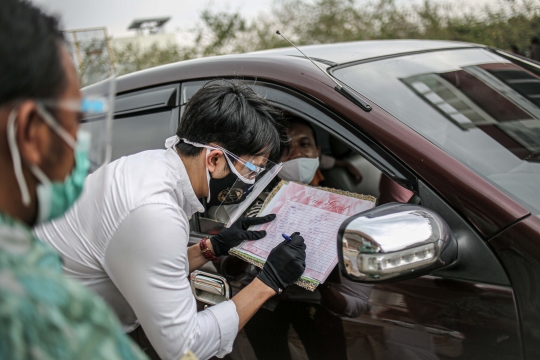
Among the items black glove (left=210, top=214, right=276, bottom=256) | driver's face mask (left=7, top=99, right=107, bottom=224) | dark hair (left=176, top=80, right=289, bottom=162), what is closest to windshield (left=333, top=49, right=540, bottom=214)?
dark hair (left=176, top=80, right=289, bottom=162)

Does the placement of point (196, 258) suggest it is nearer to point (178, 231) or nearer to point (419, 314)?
point (178, 231)

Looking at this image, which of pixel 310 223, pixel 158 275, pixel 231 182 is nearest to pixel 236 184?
pixel 231 182

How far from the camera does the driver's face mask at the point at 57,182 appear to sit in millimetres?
736

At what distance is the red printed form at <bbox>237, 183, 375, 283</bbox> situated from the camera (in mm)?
1542

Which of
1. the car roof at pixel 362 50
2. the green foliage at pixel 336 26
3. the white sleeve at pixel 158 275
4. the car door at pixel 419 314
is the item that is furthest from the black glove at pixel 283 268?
the green foliage at pixel 336 26

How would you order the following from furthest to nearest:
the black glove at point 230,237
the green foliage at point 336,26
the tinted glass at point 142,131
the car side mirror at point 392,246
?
the green foliage at point 336,26 < the tinted glass at point 142,131 < the black glove at point 230,237 < the car side mirror at point 392,246

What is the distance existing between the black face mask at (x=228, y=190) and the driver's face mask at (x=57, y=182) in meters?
0.78

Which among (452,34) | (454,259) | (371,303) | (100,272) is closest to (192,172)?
(100,272)

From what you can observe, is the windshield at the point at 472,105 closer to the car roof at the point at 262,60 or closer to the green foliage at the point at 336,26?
the car roof at the point at 262,60

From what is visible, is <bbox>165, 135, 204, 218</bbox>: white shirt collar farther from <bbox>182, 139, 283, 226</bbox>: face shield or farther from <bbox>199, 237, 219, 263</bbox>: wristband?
<bbox>199, 237, 219, 263</bbox>: wristband

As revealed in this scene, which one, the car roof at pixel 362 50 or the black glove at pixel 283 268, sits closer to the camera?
the black glove at pixel 283 268

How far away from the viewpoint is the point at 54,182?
0.82 meters

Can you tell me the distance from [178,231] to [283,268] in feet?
1.18

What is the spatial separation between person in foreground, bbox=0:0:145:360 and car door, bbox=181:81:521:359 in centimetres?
84
